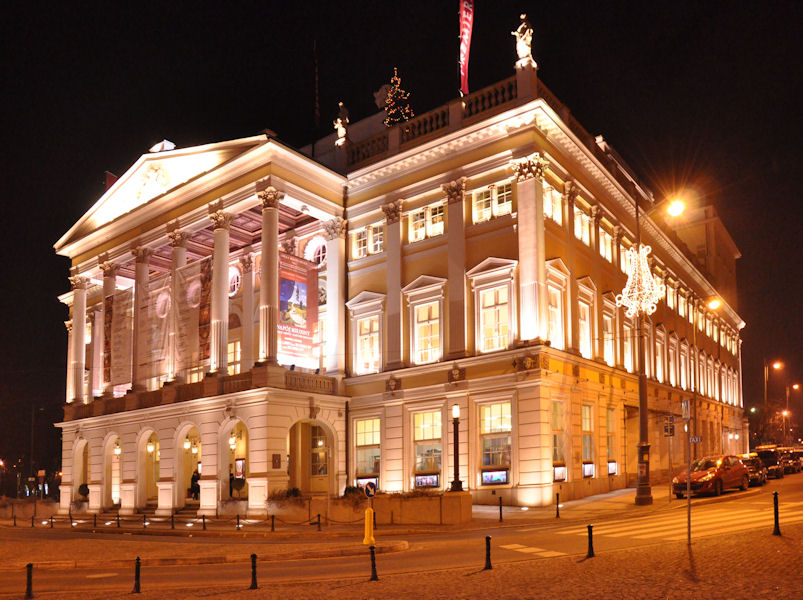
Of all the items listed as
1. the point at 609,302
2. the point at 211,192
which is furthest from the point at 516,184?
the point at 211,192

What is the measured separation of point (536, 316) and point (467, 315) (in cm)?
373

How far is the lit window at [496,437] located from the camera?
33031 mm

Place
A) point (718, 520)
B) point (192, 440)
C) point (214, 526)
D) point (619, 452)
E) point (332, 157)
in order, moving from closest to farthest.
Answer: point (718, 520) → point (214, 526) → point (619, 452) → point (332, 157) → point (192, 440)

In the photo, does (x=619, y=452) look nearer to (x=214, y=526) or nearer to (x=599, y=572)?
(x=214, y=526)

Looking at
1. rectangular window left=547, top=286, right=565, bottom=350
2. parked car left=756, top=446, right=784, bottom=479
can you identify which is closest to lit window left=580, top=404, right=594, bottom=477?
rectangular window left=547, top=286, right=565, bottom=350

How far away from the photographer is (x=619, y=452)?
39.5 metres

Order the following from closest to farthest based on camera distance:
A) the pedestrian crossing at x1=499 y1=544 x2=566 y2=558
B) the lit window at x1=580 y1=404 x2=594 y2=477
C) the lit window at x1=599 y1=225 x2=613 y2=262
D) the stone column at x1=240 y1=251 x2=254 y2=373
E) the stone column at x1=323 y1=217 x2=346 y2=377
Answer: the pedestrian crossing at x1=499 y1=544 x2=566 y2=558 → the lit window at x1=580 y1=404 x2=594 y2=477 → the stone column at x1=323 y1=217 x2=346 y2=377 → the lit window at x1=599 y1=225 x2=613 y2=262 → the stone column at x1=240 y1=251 x2=254 y2=373

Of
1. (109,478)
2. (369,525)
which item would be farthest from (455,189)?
(109,478)

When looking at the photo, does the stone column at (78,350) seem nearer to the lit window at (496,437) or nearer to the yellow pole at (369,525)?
the lit window at (496,437)

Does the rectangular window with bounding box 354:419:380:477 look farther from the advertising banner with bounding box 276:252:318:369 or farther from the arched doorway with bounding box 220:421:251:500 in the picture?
the arched doorway with bounding box 220:421:251:500

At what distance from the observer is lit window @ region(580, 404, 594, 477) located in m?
35.8

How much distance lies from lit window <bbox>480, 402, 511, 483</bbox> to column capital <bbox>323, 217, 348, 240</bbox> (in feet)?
40.0

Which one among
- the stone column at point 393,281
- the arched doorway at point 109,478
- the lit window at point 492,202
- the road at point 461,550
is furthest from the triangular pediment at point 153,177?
the road at point 461,550

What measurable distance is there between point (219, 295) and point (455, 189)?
1285cm
